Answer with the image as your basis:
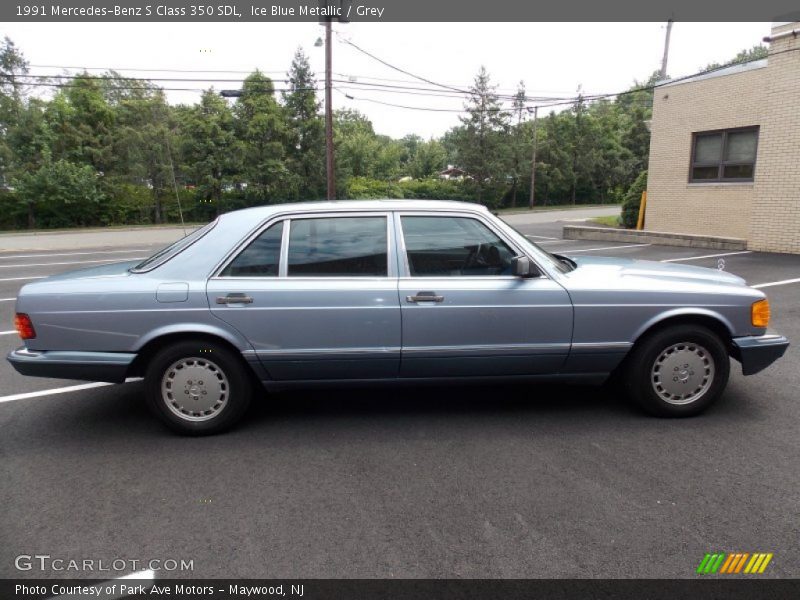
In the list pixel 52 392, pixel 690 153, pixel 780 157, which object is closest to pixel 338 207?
pixel 52 392

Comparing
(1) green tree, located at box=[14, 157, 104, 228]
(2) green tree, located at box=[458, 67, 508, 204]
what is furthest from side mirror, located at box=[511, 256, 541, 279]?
(2) green tree, located at box=[458, 67, 508, 204]

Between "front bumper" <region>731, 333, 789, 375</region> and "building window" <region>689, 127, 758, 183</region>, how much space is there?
12027mm

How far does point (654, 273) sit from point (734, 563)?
2.26 m

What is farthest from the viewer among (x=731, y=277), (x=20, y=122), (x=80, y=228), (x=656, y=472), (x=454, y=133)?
(x=454, y=133)

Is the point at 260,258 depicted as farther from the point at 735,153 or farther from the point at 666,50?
the point at 666,50

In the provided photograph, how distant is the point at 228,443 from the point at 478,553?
1.96 metres

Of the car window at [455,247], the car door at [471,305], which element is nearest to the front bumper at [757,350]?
the car door at [471,305]

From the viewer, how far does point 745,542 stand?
264cm

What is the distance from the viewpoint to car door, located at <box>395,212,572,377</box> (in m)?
3.84

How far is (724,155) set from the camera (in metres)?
14.6

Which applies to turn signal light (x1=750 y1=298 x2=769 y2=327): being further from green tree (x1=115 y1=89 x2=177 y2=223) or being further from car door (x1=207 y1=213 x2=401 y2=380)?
green tree (x1=115 y1=89 x2=177 y2=223)

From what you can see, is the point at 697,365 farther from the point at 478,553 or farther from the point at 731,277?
the point at 478,553

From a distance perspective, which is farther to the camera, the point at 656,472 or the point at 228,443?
the point at 228,443

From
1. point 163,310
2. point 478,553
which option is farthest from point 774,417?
point 163,310
